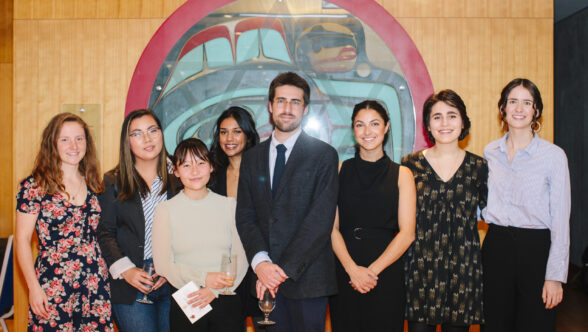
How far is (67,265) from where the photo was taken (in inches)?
101

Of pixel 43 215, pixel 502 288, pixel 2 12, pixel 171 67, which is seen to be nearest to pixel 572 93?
pixel 502 288

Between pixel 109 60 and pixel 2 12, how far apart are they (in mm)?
3585

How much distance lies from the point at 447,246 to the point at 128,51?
3.05 meters

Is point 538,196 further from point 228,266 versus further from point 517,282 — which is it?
point 228,266

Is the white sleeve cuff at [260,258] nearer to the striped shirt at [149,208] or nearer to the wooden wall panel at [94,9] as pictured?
the striped shirt at [149,208]

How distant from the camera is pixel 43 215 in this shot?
8.34ft

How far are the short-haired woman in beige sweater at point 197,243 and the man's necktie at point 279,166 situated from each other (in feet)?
0.98

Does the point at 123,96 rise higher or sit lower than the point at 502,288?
higher

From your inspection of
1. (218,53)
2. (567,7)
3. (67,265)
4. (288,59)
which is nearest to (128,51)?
(218,53)

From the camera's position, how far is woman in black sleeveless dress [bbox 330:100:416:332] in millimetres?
2592

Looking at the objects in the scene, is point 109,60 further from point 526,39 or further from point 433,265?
point 526,39

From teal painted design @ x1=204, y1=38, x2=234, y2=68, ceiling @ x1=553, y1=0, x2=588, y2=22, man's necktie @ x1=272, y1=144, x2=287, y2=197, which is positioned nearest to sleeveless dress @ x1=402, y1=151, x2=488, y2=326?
man's necktie @ x1=272, y1=144, x2=287, y2=197

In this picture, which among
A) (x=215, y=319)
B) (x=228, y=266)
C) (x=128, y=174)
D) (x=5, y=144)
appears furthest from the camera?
(x=5, y=144)

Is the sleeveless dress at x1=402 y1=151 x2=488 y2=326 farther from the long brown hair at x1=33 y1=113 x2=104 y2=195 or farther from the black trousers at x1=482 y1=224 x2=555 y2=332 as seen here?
the long brown hair at x1=33 y1=113 x2=104 y2=195
